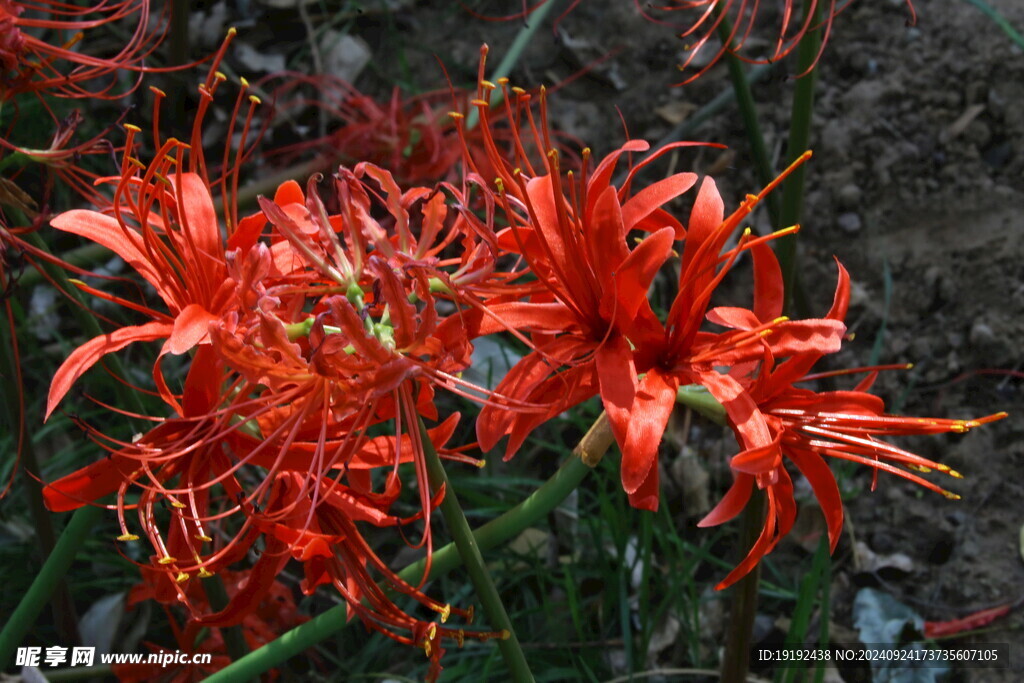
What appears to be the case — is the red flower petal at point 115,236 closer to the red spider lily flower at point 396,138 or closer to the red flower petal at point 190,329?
the red flower petal at point 190,329

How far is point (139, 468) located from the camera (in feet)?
3.12

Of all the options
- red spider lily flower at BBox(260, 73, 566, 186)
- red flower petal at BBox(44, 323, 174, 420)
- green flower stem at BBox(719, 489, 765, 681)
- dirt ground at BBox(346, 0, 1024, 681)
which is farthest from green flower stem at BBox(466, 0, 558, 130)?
red flower petal at BBox(44, 323, 174, 420)

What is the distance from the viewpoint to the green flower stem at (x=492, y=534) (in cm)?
92

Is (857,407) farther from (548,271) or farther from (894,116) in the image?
(894,116)

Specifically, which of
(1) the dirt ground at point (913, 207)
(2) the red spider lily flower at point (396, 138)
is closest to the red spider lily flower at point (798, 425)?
(1) the dirt ground at point (913, 207)

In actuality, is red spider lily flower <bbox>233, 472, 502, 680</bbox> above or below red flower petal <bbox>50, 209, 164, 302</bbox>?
below

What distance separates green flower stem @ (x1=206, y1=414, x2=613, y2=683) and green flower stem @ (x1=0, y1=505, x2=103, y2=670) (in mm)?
221

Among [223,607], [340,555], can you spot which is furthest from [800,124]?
[223,607]

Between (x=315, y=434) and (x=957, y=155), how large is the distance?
182 centimetres

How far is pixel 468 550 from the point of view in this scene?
870 millimetres

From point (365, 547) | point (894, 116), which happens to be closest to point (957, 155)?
point (894, 116)

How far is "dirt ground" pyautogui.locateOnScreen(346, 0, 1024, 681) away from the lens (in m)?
1.79

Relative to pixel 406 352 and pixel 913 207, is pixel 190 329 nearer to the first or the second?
pixel 406 352

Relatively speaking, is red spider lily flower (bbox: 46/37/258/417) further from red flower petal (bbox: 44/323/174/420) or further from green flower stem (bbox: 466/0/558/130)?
green flower stem (bbox: 466/0/558/130)
